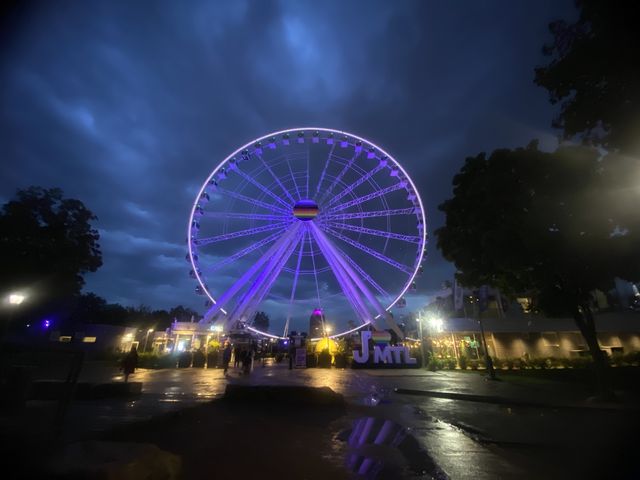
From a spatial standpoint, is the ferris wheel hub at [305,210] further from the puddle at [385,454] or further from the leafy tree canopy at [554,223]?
the puddle at [385,454]

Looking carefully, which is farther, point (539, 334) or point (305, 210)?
point (539, 334)

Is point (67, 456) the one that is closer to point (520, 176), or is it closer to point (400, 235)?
point (520, 176)

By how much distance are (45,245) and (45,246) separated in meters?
0.11

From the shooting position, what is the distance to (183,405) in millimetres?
9688

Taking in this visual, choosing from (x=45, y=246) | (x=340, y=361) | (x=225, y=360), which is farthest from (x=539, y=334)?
(x=45, y=246)

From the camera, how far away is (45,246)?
34281 millimetres

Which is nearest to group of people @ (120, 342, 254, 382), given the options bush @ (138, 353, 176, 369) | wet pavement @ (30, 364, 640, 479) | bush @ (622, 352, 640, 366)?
bush @ (138, 353, 176, 369)

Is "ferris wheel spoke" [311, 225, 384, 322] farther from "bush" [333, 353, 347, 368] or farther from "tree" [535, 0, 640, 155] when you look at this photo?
"tree" [535, 0, 640, 155]

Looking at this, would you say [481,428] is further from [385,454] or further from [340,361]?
[340,361]

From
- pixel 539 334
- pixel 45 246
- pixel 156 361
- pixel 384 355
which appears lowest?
pixel 156 361

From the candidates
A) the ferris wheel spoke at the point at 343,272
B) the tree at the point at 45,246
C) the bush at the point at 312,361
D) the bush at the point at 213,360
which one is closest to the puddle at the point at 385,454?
the ferris wheel spoke at the point at 343,272

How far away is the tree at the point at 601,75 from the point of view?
23.7ft

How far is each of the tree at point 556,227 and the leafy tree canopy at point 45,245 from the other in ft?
131

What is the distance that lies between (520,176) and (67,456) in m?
18.5
